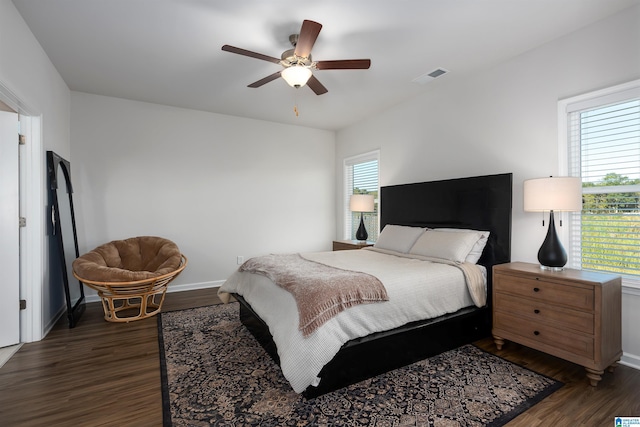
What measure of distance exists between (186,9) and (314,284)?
2.23 m

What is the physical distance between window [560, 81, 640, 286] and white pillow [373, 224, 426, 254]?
140cm

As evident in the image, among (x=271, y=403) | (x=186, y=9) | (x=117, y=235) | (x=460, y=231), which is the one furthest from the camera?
(x=117, y=235)

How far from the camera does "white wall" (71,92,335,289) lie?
4.07 m

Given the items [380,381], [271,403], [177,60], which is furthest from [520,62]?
[271,403]

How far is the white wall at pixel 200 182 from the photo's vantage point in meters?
4.07

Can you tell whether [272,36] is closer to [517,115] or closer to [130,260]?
[517,115]

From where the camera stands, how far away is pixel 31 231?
2.80 meters

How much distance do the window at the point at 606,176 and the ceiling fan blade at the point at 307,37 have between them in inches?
86.7

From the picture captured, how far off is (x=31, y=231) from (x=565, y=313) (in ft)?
14.6

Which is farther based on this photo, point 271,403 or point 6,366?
point 6,366

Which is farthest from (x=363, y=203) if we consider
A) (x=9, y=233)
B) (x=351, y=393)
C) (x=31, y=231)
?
(x=9, y=233)

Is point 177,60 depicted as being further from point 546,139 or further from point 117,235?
point 546,139

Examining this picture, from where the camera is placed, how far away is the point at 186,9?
229 centimetres

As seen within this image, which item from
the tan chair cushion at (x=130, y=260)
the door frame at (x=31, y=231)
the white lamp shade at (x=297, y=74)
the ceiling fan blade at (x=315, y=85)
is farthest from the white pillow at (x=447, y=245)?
the door frame at (x=31, y=231)
